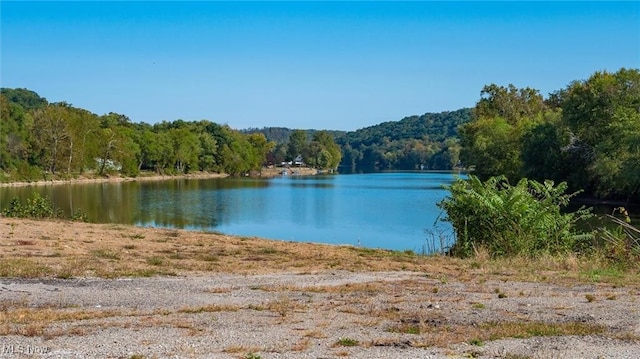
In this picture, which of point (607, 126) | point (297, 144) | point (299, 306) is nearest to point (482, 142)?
point (607, 126)

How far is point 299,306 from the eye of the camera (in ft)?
32.7

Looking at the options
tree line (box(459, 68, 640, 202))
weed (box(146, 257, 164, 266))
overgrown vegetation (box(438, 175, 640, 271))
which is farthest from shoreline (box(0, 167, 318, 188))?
overgrown vegetation (box(438, 175, 640, 271))

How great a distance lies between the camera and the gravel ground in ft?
23.8

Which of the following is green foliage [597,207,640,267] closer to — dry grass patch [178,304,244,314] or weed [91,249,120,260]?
dry grass patch [178,304,244,314]

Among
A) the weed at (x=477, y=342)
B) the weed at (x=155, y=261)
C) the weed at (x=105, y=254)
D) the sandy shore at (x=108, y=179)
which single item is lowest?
the sandy shore at (x=108, y=179)

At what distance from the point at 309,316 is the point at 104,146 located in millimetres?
102149

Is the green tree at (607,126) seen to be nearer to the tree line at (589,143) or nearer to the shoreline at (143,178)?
the tree line at (589,143)

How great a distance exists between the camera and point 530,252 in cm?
1872

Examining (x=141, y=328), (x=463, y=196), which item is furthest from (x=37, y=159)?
(x=141, y=328)

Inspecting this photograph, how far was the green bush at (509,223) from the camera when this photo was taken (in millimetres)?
19000

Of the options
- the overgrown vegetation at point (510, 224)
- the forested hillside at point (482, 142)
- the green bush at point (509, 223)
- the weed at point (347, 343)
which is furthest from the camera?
the forested hillside at point (482, 142)

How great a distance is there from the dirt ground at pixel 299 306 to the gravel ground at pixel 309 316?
2cm

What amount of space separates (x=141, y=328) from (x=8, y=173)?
272ft

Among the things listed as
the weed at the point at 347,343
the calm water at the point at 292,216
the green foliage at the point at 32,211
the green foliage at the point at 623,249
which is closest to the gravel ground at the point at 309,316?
the weed at the point at 347,343
